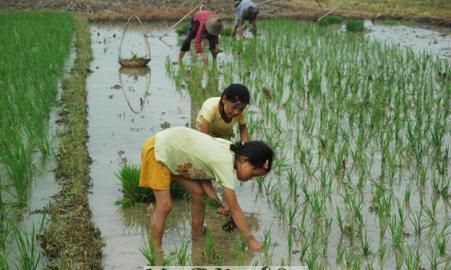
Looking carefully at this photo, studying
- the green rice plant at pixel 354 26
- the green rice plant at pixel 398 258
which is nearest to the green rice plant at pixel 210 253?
the green rice plant at pixel 398 258

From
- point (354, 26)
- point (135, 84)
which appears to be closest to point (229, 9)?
point (354, 26)

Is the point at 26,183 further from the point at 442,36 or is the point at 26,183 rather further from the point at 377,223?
the point at 442,36

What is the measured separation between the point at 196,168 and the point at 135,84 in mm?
5101

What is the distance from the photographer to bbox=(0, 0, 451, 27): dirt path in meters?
16.3

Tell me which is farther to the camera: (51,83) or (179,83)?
(179,83)

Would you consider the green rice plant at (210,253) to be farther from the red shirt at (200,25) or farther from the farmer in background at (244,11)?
the farmer in background at (244,11)

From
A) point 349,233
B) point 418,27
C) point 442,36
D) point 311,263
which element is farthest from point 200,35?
point 418,27

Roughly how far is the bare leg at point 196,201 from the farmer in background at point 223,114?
0.48m

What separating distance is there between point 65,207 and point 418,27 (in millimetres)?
12496

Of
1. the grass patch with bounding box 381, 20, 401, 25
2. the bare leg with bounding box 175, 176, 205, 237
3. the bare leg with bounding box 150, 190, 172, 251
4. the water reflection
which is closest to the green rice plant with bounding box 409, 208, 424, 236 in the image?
the bare leg with bounding box 175, 176, 205, 237

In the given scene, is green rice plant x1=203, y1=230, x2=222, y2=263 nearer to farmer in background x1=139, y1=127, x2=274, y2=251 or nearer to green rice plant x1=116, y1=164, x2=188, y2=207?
farmer in background x1=139, y1=127, x2=274, y2=251

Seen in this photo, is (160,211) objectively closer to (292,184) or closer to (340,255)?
(340,255)

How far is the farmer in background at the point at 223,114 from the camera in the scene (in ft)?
11.8

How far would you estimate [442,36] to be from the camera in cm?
1309
